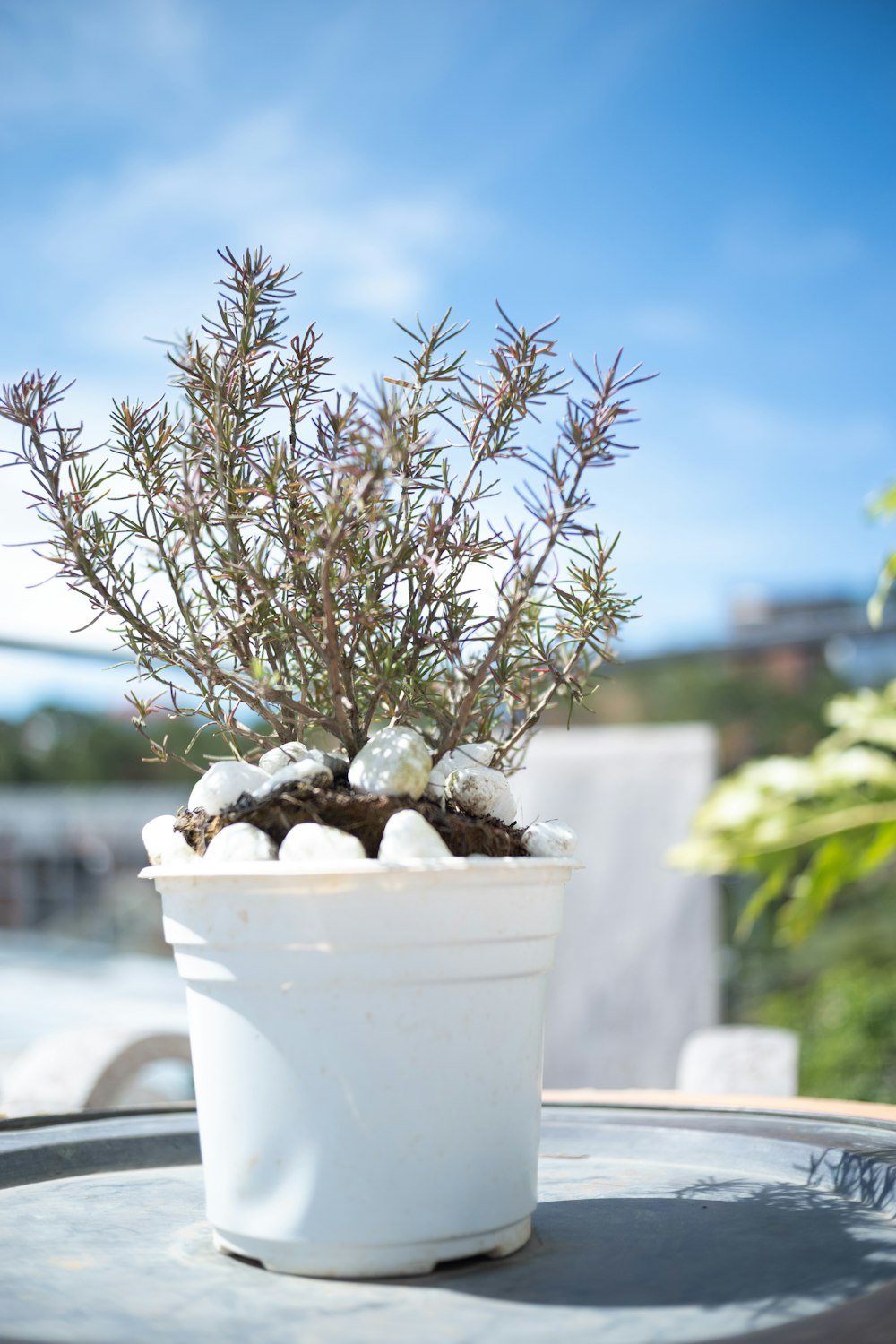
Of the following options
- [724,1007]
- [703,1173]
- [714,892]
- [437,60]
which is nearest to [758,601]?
[437,60]

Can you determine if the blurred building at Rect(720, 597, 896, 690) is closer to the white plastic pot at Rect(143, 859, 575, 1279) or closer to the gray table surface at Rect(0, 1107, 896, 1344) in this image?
the gray table surface at Rect(0, 1107, 896, 1344)

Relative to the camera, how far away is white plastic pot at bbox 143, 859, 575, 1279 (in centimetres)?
69

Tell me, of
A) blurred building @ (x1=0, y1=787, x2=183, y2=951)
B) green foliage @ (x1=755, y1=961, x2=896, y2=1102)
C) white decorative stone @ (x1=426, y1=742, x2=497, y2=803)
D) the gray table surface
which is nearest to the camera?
the gray table surface

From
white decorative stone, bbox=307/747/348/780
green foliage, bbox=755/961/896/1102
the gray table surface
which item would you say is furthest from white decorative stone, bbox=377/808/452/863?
green foliage, bbox=755/961/896/1102

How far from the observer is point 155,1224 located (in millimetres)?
837

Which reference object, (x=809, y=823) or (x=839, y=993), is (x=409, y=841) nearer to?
(x=809, y=823)

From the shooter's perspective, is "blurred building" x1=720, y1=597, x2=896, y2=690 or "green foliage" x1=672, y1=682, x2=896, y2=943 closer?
"green foliage" x1=672, y1=682, x2=896, y2=943

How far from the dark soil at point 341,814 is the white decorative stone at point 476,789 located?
25mm

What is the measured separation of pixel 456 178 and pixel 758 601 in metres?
7.00

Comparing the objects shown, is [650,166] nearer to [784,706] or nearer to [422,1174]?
[784,706]

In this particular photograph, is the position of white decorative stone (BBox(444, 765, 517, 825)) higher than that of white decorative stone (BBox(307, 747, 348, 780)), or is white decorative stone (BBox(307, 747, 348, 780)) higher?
white decorative stone (BBox(307, 747, 348, 780))

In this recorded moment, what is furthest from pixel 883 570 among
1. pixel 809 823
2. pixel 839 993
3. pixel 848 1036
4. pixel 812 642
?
pixel 839 993

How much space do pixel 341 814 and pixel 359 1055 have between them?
0.15 metres

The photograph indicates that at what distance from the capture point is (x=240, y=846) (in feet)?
2.33
